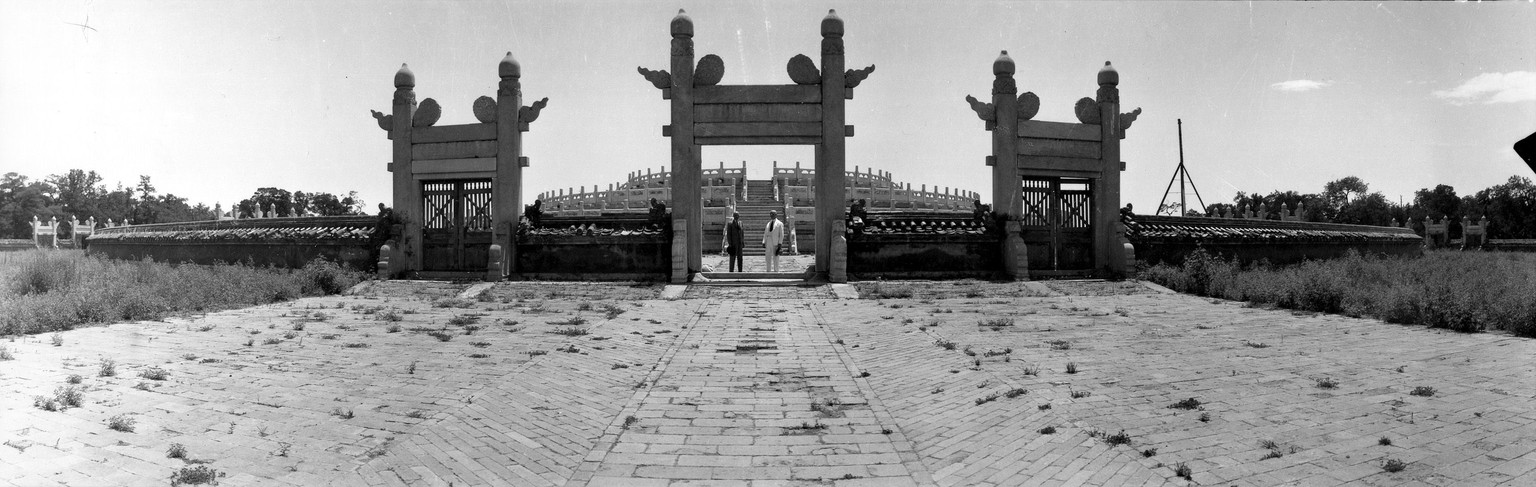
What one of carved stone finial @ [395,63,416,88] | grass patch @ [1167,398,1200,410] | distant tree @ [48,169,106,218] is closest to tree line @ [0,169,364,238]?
distant tree @ [48,169,106,218]

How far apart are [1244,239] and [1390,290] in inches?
325

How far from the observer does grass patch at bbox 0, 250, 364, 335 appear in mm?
10031

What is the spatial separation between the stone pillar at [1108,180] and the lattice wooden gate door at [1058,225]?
18cm

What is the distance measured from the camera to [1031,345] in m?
9.16

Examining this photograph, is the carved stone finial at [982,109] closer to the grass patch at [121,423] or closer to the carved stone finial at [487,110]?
the carved stone finial at [487,110]

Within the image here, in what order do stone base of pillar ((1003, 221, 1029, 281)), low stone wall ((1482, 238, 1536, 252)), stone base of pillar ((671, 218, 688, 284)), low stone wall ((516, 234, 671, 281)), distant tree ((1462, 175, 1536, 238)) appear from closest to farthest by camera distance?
stone base of pillar ((671, 218, 688, 284)) → stone base of pillar ((1003, 221, 1029, 281)) → low stone wall ((516, 234, 671, 281)) → low stone wall ((1482, 238, 1536, 252)) → distant tree ((1462, 175, 1536, 238))

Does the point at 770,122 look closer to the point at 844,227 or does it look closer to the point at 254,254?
the point at 844,227

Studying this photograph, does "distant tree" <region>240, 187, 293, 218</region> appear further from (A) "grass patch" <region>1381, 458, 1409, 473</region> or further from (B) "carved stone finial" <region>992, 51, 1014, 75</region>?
(A) "grass patch" <region>1381, 458, 1409, 473</region>

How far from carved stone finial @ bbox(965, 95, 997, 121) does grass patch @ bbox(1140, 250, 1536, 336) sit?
430cm

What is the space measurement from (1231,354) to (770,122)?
421 inches

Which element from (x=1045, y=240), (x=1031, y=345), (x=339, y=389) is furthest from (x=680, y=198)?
(x=339, y=389)

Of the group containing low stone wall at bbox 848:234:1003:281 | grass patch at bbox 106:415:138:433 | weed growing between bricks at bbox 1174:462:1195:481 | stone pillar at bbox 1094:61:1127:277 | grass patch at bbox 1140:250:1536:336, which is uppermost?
stone pillar at bbox 1094:61:1127:277

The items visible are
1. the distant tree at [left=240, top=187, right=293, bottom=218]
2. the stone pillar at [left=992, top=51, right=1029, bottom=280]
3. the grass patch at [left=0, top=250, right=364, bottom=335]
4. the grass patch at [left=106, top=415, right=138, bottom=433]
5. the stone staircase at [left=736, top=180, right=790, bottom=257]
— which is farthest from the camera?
the distant tree at [left=240, top=187, right=293, bottom=218]

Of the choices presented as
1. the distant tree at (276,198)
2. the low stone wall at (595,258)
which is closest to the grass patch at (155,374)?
the low stone wall at (595,258)
